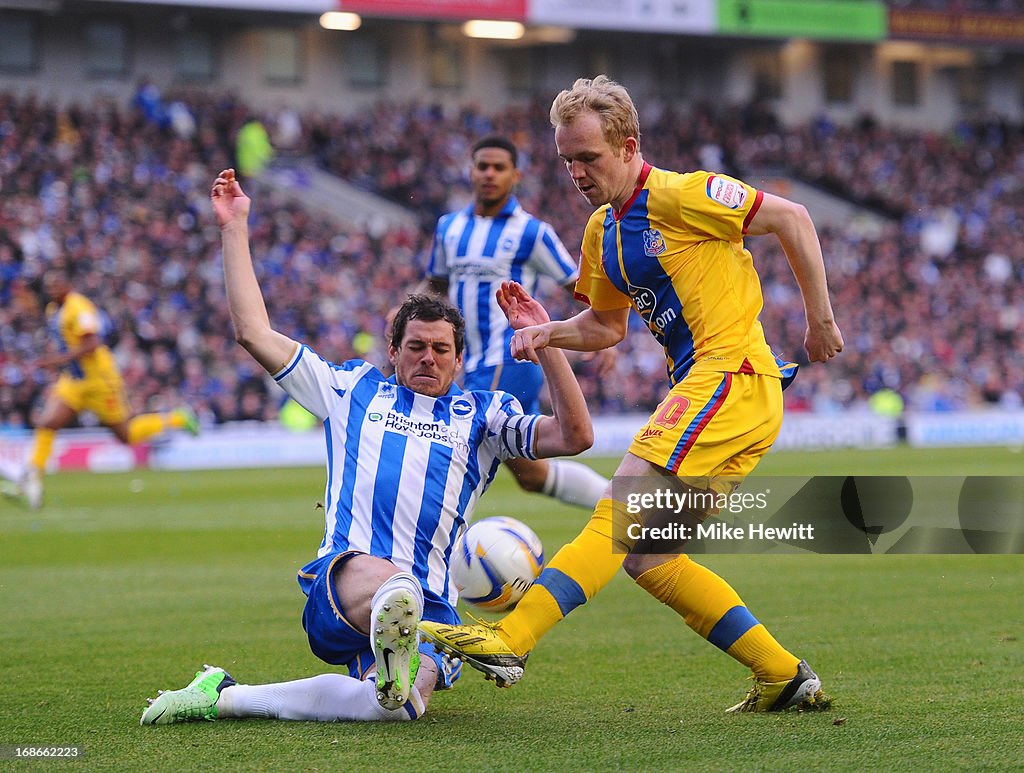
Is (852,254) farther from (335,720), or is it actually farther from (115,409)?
(335,720)

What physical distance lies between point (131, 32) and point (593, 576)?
1197 inches

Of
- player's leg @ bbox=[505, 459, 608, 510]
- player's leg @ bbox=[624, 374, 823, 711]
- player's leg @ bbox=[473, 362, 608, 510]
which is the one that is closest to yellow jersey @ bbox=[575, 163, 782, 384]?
player's leg @ bbox=[624, 374, 823, 711]

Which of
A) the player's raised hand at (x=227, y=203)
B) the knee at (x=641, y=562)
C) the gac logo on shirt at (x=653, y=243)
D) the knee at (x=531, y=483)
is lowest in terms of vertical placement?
the knee at (x=531, y=483)

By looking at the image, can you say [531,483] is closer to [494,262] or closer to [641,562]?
[494,262]

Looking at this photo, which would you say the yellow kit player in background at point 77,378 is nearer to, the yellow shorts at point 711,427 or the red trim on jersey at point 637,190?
the red trim on jersey at point 637,190

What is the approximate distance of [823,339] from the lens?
4535 mm

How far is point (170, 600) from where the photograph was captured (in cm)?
799

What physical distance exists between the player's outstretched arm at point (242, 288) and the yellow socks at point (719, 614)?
4.74 feet

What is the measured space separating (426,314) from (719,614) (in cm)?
141

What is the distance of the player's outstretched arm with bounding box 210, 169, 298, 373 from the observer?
15.0ft

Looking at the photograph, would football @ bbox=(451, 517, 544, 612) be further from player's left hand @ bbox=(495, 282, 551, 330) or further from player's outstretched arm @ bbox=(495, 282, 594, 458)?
player's left hand @ bbox=(495, 282, 551, 330)

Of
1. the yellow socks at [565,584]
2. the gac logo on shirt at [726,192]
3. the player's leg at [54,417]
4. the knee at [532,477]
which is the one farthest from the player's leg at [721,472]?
the player's leg at [54,417]

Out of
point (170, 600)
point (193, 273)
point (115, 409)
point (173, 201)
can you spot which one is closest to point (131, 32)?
point (173, 201)

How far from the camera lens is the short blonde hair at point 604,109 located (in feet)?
14.8
